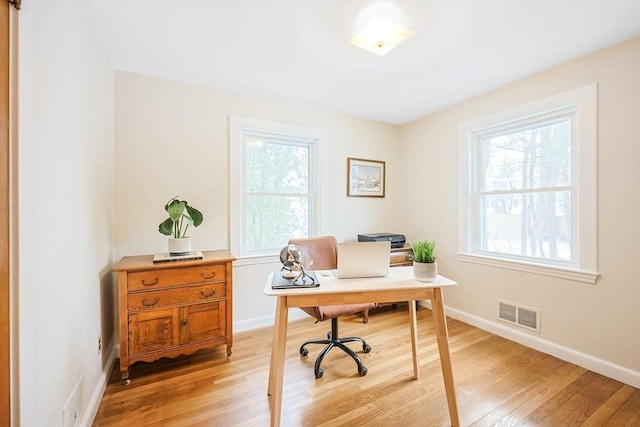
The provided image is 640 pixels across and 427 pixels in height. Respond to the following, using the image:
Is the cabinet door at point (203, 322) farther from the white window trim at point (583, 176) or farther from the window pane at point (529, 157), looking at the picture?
the window pane at point (529, 157)

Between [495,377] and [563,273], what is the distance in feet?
3.32

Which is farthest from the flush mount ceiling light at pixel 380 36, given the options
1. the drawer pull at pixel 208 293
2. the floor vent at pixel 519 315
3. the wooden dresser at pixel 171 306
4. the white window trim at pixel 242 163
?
the floor vent at pixel 519 315

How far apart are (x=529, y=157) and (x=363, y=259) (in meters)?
2.06

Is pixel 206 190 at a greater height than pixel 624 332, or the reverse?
pixel 206 190

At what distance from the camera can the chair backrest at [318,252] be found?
2295 millimetres

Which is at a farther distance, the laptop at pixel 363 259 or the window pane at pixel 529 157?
the window pane at pixel 529 157

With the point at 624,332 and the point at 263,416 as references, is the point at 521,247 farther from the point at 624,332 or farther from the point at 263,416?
the point at 263,416

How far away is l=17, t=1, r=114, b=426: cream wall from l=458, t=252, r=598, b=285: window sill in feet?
10.5

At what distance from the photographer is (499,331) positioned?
262cm

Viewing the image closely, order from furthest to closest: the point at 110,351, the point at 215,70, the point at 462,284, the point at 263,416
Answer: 1. the point at 462,284
2. the point at 215,70
3. the point at 110,351
4. the point at 263,416

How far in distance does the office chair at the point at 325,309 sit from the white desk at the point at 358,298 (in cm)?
52

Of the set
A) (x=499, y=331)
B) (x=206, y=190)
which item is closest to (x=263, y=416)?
(x=206, y=190)

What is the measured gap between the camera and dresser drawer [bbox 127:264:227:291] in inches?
75.5

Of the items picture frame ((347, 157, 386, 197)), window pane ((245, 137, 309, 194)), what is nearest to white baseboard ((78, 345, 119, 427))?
window pane ((245, 137, 309, 194))
